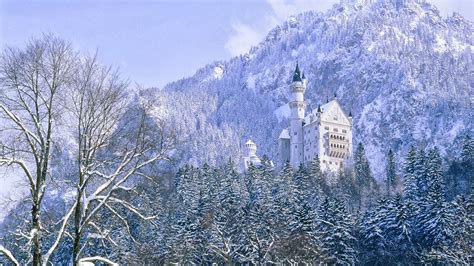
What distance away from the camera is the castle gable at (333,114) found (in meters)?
136

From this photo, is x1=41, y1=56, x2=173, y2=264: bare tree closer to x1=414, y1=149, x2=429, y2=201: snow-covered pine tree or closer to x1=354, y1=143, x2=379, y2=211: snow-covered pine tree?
x1=414, y1=149, x2=429, y2=201: snow-covered pine tree

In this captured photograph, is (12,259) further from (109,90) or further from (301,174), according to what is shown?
(301,174)

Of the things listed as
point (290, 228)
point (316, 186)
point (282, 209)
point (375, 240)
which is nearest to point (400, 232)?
point (375, 240)

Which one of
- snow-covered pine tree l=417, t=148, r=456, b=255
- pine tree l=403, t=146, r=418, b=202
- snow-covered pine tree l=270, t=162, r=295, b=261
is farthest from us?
pine tree l=403, t=146, r=418, b=202

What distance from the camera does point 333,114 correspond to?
138 meters

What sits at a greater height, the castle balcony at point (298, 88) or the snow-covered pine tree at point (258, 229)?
the castle balcony at point (298, 88)

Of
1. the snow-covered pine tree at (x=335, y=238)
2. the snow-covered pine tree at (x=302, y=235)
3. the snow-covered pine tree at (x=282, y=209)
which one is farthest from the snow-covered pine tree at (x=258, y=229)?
the snow-covered pine tree at (x=335, y=238)

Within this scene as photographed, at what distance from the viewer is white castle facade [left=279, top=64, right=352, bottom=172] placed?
133 m

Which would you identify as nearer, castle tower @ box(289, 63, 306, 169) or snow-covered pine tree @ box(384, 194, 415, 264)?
snow-covered pine tree @ box(384, 194, 415, 264)

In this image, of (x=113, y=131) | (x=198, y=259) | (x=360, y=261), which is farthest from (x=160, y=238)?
(x=113, y=131)

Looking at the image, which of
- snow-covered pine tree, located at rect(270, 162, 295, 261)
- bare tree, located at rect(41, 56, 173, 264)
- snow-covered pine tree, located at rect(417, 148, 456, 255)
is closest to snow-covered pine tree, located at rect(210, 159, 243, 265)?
snow-covered pine tree, located at rect(270, 162, 295, 261)

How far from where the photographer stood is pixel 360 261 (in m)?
57.1

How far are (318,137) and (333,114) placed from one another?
28.3 feet

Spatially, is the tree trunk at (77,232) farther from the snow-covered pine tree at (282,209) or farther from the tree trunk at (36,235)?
the snow-covered pine tree at (282,209)
